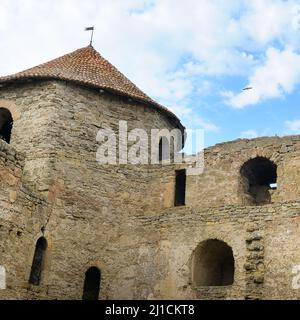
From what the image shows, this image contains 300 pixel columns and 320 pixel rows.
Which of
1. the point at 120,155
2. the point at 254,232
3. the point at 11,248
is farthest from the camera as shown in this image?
the point at 120,155

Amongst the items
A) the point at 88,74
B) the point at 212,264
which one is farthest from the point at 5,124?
the point at 212,264

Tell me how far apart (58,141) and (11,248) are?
348 centimetres

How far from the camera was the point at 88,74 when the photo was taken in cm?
1591

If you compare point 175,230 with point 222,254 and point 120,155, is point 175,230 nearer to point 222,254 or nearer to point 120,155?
point 222,254

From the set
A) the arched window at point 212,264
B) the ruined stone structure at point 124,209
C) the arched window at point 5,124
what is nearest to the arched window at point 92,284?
the ruined stone structure at point 124,209

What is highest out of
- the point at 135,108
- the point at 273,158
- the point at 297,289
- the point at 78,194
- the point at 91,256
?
the point at 135,108

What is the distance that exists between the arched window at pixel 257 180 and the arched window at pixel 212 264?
4.62ft

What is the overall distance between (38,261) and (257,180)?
632cm

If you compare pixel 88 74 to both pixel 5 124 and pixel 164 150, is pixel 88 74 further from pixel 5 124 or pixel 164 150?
pixel 164 150

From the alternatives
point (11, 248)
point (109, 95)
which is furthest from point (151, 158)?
point (11, 248)

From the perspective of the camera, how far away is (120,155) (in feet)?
50.4

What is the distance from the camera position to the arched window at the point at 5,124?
15.8 metres

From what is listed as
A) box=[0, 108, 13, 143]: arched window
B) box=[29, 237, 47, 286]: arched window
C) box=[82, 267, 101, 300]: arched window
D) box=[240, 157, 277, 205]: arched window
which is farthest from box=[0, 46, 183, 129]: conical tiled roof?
box=[82, 267, 101, 300]: arched window

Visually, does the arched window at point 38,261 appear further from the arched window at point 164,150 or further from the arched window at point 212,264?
the arched window at point 164,150
